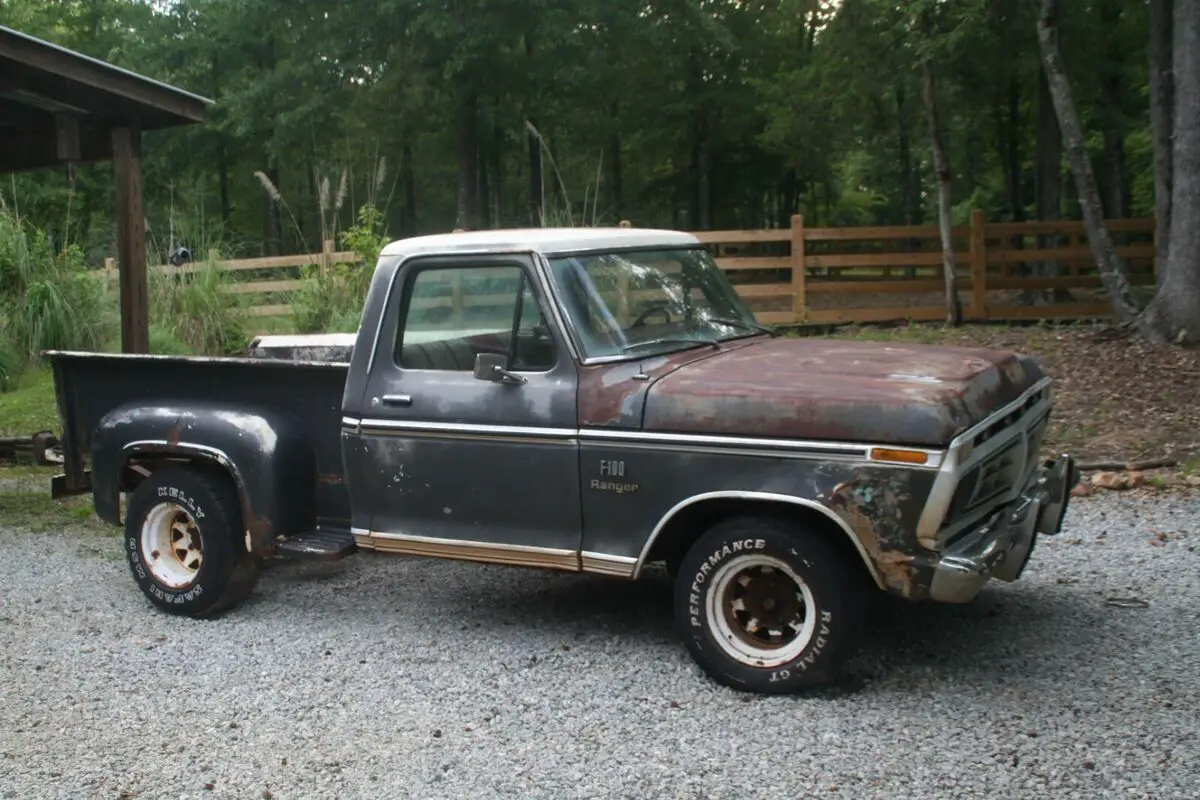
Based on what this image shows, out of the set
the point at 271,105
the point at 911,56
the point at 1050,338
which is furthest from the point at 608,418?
the point at 271,105

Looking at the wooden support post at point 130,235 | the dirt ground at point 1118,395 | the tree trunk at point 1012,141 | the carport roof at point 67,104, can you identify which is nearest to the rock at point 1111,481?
the dirt ground at point 1118,395

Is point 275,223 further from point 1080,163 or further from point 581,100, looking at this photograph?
point 1080,163

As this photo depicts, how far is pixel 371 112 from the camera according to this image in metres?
28.7

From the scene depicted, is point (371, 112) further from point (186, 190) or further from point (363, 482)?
point (363, 482)

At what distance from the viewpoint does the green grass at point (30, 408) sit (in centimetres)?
1145

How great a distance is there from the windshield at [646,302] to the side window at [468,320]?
0.66 feet

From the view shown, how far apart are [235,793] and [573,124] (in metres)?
27.8

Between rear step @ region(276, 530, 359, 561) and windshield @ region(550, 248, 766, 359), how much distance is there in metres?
1.53

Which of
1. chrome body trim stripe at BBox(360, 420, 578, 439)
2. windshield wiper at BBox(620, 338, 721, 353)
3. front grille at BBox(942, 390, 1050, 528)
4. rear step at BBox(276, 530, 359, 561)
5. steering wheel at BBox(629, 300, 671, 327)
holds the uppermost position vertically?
steering wheel at BBox(629, 300, 671, 327)

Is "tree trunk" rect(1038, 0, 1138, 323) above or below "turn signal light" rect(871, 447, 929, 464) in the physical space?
above

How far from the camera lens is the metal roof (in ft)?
17.1

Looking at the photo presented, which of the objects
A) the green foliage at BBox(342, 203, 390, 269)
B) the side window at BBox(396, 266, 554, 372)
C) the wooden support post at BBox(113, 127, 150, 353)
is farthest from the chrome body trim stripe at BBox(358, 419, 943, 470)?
the green foliage at BBox(342, 203, 390, 269)

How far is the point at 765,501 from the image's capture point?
15.1ft

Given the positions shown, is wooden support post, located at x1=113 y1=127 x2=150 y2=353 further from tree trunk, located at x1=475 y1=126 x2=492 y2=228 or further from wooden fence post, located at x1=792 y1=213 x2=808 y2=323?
tree trunk, located at x1=475 y1=126 x2=492 y2=228
